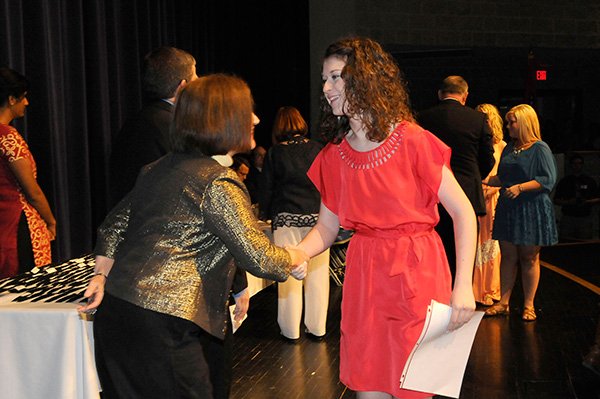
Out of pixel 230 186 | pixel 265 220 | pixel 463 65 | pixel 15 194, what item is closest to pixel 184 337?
pixel 230 186

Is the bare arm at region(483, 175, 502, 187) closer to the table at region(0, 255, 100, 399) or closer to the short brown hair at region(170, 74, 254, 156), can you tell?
the table at region(0, 255, 100, 399)

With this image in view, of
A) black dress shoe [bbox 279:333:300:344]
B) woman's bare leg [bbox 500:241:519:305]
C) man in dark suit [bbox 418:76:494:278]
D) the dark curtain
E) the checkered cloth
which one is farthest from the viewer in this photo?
woman's bare leg [bbox 500:241:519:305]

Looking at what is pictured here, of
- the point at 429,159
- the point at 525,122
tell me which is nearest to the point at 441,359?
the point at 429,159

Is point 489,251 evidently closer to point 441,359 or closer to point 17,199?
point 17,199

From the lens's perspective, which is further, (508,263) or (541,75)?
(541,75)

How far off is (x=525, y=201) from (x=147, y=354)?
13.6 ft

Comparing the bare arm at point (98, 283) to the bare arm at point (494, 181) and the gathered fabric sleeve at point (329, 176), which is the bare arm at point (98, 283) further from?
the bare arm at point (494, 181)

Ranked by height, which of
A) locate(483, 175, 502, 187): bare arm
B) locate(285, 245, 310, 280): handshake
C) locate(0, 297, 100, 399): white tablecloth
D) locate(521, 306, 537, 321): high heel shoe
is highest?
locate(483, 175, 502, 187): bare arm

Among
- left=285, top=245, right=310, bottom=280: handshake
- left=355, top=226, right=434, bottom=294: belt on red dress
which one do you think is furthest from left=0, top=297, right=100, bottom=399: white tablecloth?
left=355, top=226, right=434, bottom=294: belt on red dress

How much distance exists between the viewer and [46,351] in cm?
288

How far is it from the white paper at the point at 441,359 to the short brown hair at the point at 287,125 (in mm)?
3105

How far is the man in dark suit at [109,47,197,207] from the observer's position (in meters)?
3.48

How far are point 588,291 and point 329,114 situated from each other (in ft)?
17.5

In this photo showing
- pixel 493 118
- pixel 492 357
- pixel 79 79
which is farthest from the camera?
Answer: pixel 493 118
